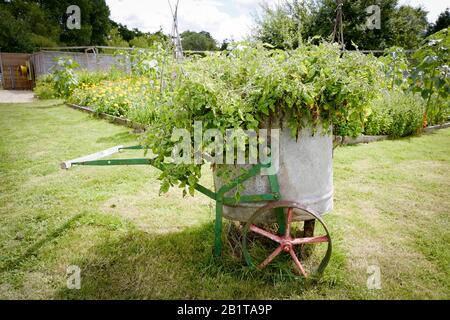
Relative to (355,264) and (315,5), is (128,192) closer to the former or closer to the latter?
(355,264)

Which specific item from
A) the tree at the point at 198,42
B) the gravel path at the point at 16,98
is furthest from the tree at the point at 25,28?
the tree at the point at 198,42

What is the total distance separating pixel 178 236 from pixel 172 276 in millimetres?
535

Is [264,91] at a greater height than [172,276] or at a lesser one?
greater

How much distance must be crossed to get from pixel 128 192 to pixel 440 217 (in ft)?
10.8

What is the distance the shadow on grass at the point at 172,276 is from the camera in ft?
6.73

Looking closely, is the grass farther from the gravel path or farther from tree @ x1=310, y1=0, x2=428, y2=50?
tree @ x1=310, y1=0, x2=428, y2=50

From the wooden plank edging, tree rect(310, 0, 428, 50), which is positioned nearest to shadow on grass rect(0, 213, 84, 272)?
the wooden plank edging

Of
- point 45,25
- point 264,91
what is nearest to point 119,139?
point 264,91

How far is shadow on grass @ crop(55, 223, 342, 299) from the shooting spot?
2051mm

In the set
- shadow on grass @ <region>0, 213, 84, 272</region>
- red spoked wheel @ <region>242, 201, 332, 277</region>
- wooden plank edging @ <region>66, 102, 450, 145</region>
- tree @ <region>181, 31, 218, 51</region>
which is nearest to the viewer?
red spoked wheel @ <region>242, 201, 332, 277</region>

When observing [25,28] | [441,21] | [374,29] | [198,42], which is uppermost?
[441,21]

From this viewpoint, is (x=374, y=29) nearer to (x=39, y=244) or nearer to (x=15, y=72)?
(x=39, y=244)

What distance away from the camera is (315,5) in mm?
15328

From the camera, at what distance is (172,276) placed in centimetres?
221
